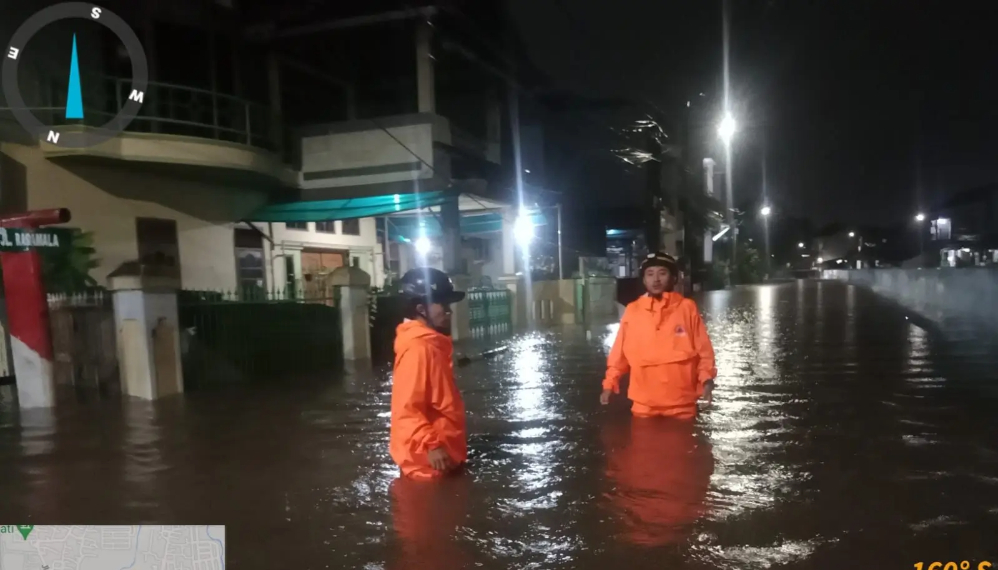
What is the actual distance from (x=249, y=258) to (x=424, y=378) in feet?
35.1

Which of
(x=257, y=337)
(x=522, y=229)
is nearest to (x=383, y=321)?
(x=257, y=337)

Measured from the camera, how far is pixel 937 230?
50.1m

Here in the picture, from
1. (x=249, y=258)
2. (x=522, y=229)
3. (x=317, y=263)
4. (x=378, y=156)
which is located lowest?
(x=317, y=263)

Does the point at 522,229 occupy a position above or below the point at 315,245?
above

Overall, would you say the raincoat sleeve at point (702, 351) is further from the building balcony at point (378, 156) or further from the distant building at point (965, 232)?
the distant building at point (965, 232)

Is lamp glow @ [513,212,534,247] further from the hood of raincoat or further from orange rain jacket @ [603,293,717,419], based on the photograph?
the hood of raincoat

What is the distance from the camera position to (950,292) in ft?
47.4

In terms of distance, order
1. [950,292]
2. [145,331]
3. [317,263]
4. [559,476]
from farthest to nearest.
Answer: [317,263] → [950,292] → [145,331] → [559,476]

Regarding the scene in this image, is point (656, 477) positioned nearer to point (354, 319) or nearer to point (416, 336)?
point (416, 336)

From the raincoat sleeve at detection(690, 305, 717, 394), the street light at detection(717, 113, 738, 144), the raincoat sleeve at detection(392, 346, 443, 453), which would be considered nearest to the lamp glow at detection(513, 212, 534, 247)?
the raincoat sleeve at detection(690, 305, 717, 394)

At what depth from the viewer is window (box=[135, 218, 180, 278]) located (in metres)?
11.2

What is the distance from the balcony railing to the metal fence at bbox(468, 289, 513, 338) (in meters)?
4.67

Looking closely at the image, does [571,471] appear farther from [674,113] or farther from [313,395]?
[674,113]

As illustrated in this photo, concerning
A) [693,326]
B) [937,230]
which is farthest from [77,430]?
[937,230]
